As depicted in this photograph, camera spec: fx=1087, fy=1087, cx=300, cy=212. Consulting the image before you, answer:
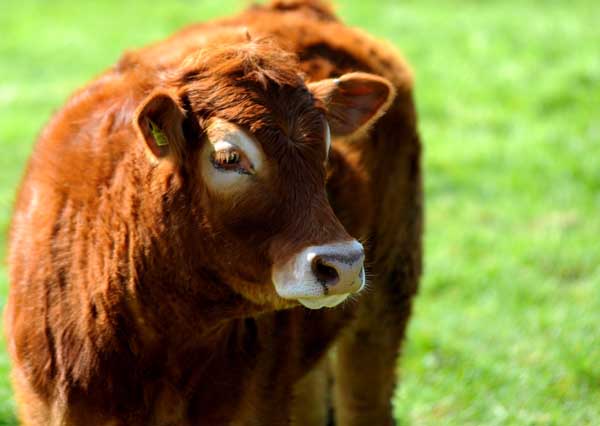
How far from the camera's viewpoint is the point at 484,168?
29.1 ft

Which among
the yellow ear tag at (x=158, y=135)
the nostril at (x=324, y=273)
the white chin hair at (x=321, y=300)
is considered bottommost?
the white chin hair at (x=321, y=300)

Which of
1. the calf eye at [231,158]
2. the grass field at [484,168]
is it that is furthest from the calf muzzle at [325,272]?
the grass field at [484,168]

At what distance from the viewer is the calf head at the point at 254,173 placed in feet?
11.4

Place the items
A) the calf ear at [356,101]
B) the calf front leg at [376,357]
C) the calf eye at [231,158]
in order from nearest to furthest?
the calf eye at [231,158]
the calf ear at [356,101]
the calf front leg at [376,357]

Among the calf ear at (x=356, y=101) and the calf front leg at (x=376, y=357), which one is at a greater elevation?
the calf ear at (x=356, y=101)

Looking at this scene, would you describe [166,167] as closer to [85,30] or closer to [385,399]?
[385,399]

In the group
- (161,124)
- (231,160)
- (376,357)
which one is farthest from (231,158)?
(376,357)

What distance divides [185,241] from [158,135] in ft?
1.23

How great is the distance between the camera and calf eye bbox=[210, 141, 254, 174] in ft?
11.7

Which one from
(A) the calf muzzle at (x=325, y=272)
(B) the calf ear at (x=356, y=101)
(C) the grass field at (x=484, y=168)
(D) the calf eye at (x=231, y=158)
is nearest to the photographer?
(A) the calf muzzle at (x=325, y=272)

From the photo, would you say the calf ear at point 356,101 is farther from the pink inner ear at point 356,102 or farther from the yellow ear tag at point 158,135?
the yellow ear tag at point 158,135

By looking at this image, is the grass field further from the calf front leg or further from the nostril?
the nostril

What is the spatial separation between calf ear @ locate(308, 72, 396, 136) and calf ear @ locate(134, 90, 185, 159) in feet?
2.20

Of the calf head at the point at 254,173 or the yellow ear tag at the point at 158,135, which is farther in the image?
the yellow ear tag at the point at 158,135
